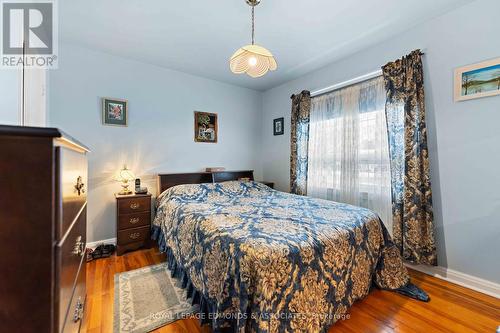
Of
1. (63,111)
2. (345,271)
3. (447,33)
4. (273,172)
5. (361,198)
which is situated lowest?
(345,271)

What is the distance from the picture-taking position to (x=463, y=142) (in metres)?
1.99

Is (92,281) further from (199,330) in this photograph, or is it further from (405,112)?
(405,112)

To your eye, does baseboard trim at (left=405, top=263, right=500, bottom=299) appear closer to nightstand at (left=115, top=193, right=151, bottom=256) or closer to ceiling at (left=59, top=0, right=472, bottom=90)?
ceiling at (left=59, top=0, right=472, bottom=90)

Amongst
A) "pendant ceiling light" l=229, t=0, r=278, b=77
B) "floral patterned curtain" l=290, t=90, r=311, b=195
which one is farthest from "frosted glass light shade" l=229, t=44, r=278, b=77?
"floral patterned curtain" l=290, t=90, r=311, b=195

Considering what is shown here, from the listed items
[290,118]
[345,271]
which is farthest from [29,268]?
[290,118]

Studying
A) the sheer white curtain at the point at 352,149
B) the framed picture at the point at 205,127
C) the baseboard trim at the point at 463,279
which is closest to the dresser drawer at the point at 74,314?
the framed picture at the point at 205,127

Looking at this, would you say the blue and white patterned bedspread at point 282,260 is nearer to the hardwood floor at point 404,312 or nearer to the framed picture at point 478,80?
the hardwood floor at point 404,312

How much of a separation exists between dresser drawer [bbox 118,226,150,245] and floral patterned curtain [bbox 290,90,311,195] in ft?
7.33

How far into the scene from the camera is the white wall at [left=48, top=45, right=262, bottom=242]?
104 inches

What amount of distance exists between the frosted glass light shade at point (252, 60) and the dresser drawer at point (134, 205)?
2.00 meters

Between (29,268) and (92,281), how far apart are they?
6.19ft

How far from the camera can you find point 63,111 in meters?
2.57

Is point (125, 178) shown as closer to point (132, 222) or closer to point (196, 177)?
point (132, 222)

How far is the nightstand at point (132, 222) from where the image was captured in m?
2.60
